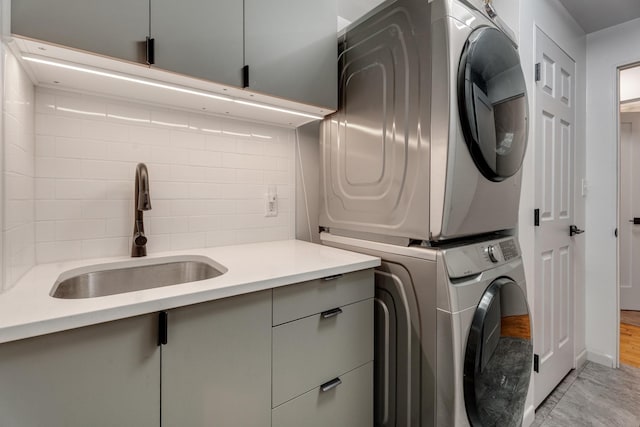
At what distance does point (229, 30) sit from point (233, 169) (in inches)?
27.1

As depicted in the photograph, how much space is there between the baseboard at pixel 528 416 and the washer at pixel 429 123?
111 centimetres

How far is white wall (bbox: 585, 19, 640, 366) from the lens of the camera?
2381 millimetres

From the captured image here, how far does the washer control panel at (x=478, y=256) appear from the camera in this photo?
1.18m

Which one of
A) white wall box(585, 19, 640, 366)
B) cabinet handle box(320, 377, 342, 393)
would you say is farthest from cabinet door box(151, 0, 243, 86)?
white wall box(585, 19, 640, 366)

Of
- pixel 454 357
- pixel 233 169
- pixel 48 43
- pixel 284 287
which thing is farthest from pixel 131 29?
pixel 454 357

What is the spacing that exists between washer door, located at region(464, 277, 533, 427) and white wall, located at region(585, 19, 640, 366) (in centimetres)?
155

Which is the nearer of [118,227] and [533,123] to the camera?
[118,227]

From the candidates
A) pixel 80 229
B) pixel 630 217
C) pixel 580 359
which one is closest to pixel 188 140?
pixel 80 229

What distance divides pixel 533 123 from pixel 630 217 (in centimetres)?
318

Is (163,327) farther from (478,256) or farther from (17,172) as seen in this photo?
(478,256)

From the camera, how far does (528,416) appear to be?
5.77 ft

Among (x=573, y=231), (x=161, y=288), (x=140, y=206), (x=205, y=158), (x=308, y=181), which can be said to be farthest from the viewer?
(x=573, y=231)

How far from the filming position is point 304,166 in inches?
76.6

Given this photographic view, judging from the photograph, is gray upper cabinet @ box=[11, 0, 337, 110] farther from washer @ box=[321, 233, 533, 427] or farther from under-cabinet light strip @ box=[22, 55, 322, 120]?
washer @ box=[321, 233, 533, 427]
